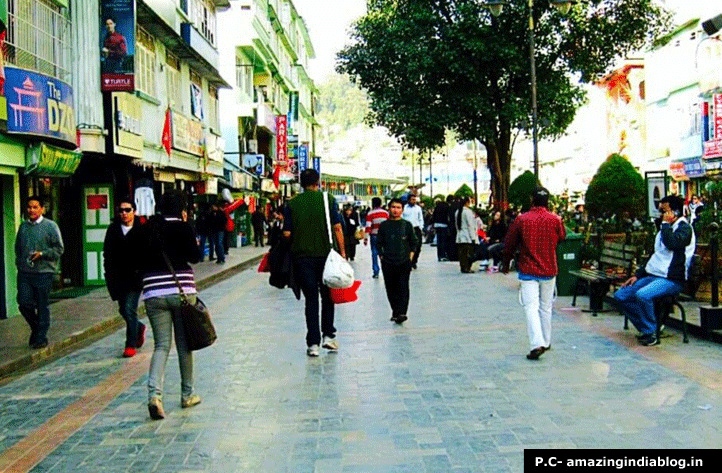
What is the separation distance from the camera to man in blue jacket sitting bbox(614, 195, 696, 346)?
32.7 feet

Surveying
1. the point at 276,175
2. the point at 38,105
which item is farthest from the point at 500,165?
the point at 38,105

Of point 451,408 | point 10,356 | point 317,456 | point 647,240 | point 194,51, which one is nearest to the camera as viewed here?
point 317,456

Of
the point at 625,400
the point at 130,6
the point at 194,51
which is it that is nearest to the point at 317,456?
the point at 625,400

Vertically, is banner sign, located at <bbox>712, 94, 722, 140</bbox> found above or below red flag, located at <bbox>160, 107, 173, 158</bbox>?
above

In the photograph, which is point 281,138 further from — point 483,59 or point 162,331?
point 162,331

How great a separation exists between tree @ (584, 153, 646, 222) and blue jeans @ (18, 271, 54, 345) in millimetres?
14132

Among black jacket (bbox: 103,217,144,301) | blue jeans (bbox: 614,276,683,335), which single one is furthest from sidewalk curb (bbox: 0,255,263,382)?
blue jeans (bbox: 614,276,683,335)

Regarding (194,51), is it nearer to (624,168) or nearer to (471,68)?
(471,68)

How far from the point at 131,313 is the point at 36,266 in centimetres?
129

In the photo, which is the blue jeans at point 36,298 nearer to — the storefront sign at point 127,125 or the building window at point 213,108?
the storefront sign at point 127,125

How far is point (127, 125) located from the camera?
61.9ft

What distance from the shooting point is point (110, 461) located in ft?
19.8

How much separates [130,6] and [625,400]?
13555 mm

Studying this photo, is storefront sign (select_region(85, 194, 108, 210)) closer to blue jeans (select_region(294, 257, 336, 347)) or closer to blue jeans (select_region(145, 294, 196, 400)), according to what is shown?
blue jeans (select_region(294, 257, 336, 347))
